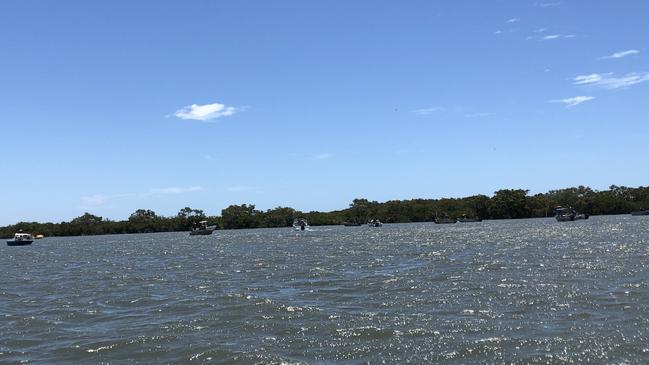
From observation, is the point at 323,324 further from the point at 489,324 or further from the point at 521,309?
the point at 521,309

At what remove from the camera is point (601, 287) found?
29.7 metres

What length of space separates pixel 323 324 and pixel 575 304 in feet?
33.7

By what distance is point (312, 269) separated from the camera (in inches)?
1817

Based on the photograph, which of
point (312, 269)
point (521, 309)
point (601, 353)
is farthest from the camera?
point (312, 269)

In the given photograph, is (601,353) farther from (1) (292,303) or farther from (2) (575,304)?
(1) (292,303)

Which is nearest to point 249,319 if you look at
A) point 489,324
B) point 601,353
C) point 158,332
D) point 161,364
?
point 158,332

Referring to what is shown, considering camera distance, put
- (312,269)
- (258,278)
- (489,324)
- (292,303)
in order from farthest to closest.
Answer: (312,269) → (258,278) → (292,303) → (489,324)

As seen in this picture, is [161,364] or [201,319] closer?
[161,364]

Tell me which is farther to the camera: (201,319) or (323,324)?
(201,319)

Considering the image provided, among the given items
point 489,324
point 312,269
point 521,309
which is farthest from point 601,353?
point 312,269

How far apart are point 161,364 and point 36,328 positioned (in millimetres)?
9359

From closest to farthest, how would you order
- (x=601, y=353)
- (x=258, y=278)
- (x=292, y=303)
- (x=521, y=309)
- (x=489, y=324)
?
(x=601, y=353) < (x=489, y=324) < (x=521, y=309) < (x=292, y=303) < (x=258, y=278)

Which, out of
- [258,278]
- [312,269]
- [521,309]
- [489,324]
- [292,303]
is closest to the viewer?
[489,324]

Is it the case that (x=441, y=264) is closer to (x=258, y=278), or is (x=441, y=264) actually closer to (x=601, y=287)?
(x=258, y=278)
